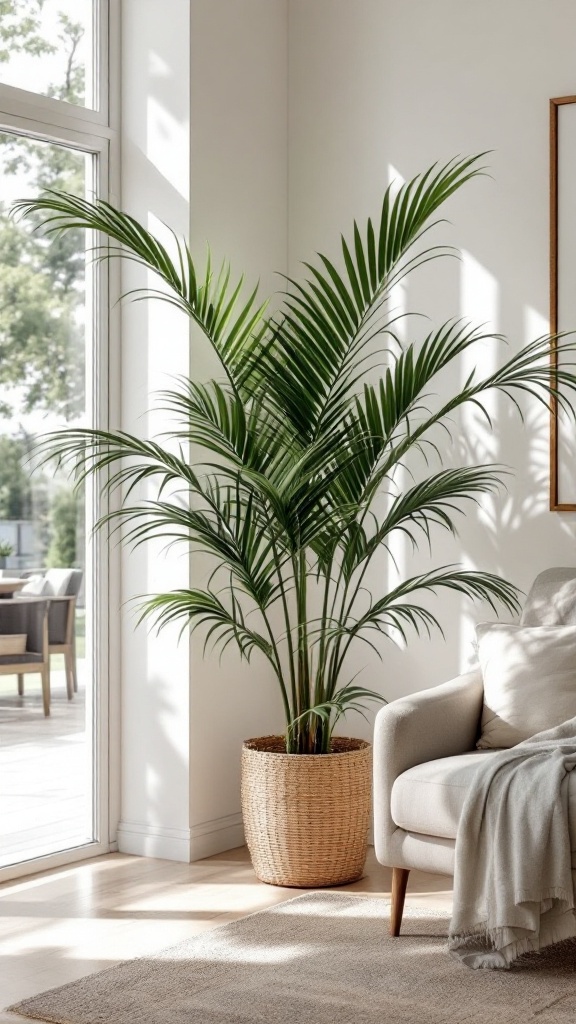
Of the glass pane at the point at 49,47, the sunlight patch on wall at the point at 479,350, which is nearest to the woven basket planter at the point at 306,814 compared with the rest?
the sunlight patch on wall at the point at 479,350

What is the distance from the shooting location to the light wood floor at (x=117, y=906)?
3.09 m

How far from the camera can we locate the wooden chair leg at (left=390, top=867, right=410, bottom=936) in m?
3.25

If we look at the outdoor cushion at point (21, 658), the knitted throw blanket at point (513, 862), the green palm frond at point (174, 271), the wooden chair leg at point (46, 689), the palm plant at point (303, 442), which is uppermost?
the green palm frond at point (174, 271)

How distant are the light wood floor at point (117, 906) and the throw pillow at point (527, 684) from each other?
54 cm

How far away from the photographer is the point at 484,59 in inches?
162

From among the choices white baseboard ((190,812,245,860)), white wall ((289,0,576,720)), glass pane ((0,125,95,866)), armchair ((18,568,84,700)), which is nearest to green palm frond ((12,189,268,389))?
glass pane ((0,125,95,866))

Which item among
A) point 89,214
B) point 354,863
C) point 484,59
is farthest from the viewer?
point 484,59

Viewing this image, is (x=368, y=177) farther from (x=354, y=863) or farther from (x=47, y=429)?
(x=354, y=863)

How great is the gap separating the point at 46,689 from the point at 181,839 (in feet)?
2.06

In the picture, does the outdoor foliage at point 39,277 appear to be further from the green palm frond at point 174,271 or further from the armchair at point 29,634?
the armchair at point 29,634

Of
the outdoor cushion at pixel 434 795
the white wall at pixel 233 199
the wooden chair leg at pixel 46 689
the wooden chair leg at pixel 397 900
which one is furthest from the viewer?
the white wall at pixel 233 199

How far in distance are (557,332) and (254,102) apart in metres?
1.30

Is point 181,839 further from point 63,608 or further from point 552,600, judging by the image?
point 552,600

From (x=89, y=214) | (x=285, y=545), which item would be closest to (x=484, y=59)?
(x=89, y=214)
